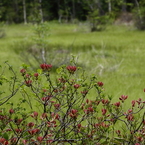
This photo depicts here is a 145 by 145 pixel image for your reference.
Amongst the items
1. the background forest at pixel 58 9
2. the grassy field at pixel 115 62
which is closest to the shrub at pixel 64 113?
the grassy field at pixel 115 62

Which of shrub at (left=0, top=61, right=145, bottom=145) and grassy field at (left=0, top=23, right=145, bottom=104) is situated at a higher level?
shrub at (left=0, top=61, right=145, bottom=145)

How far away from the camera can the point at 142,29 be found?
1020 inches

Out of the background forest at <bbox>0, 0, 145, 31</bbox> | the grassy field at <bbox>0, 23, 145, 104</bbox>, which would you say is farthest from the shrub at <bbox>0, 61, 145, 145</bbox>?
the background forest at <bbox>0, 0, 145, 31</bbox>

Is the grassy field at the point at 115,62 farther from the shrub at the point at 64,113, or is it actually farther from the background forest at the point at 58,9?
the background forest at the point at 58,9

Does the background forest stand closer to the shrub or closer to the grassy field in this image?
the grassy field

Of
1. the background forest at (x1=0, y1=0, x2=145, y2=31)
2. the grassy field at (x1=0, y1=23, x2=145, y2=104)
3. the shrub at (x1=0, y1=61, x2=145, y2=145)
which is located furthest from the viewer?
the background forest at (x1=0, y1=0, x2=145, y2=31)

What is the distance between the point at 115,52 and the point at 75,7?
37.7 m

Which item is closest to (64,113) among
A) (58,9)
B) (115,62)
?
(115,62)

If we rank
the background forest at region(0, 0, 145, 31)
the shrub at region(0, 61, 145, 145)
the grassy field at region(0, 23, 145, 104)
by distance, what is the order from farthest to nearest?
the background forest at region(0, 0, 145, 31), the grassy field at region(0, 23, 145, 104), the shrub at region(0, 61, 145, 145)

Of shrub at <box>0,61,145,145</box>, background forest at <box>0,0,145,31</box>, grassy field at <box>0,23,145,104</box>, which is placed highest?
background forest at <box>0,0,145,31</box>

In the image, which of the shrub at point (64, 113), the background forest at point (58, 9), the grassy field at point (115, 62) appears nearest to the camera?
the shrub at point (64, 113)

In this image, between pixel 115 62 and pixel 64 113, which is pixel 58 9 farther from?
pixel 64 113

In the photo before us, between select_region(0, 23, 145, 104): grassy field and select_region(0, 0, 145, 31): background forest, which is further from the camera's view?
select_region(0, 0, 145, 31): background forest

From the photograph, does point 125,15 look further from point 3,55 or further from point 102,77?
point 102,77
